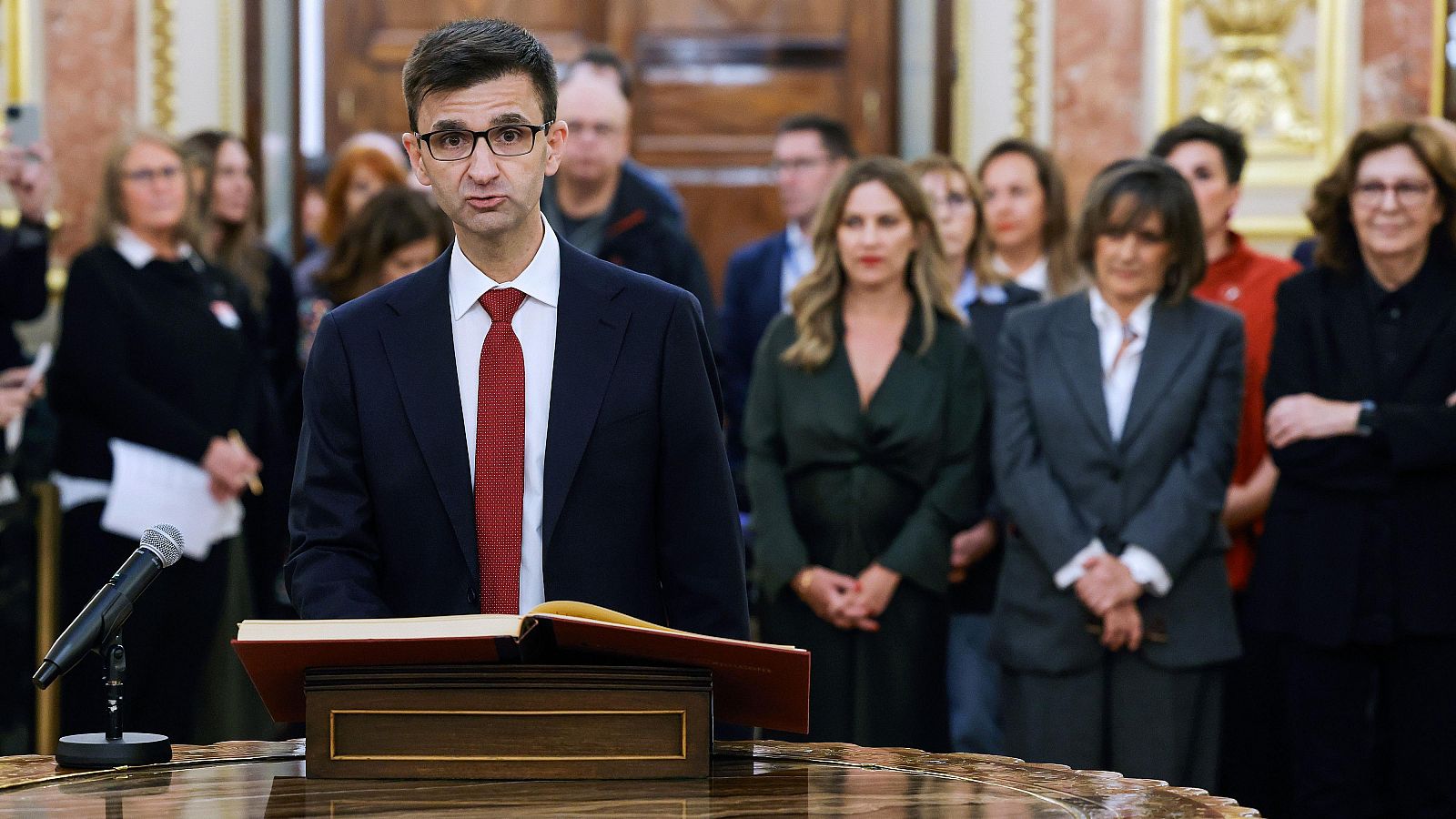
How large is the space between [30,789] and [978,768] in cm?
109

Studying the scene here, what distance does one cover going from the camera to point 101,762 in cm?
216

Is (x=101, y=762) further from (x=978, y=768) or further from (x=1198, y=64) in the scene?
(x=1198, y=64)

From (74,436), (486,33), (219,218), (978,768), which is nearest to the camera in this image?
(978,768)

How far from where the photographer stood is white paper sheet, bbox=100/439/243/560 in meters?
4.95

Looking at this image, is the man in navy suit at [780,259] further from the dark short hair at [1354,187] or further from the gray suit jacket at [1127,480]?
the dark short hair at [1354,187]

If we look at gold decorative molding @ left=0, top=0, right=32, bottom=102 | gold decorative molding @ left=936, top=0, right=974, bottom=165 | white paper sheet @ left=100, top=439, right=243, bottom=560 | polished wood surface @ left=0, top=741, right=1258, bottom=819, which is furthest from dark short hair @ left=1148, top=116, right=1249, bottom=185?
gold decorative molding @ left=0, top=0, right=32, bottom=102

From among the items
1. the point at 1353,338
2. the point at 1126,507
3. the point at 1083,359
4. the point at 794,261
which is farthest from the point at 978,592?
the point at 794,261

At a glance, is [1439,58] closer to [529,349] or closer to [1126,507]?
[1126,507]

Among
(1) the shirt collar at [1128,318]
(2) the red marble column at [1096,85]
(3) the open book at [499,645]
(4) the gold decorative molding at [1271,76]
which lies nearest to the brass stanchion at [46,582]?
(1) the shirt collar at [1128,318]

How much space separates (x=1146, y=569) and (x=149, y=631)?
267 cm

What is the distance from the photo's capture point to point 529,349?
245cm

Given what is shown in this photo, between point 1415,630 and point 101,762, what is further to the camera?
point 1415,630

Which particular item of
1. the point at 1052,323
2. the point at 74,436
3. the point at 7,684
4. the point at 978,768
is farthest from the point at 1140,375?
the point at 7,684

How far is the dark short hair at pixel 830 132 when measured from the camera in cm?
607
